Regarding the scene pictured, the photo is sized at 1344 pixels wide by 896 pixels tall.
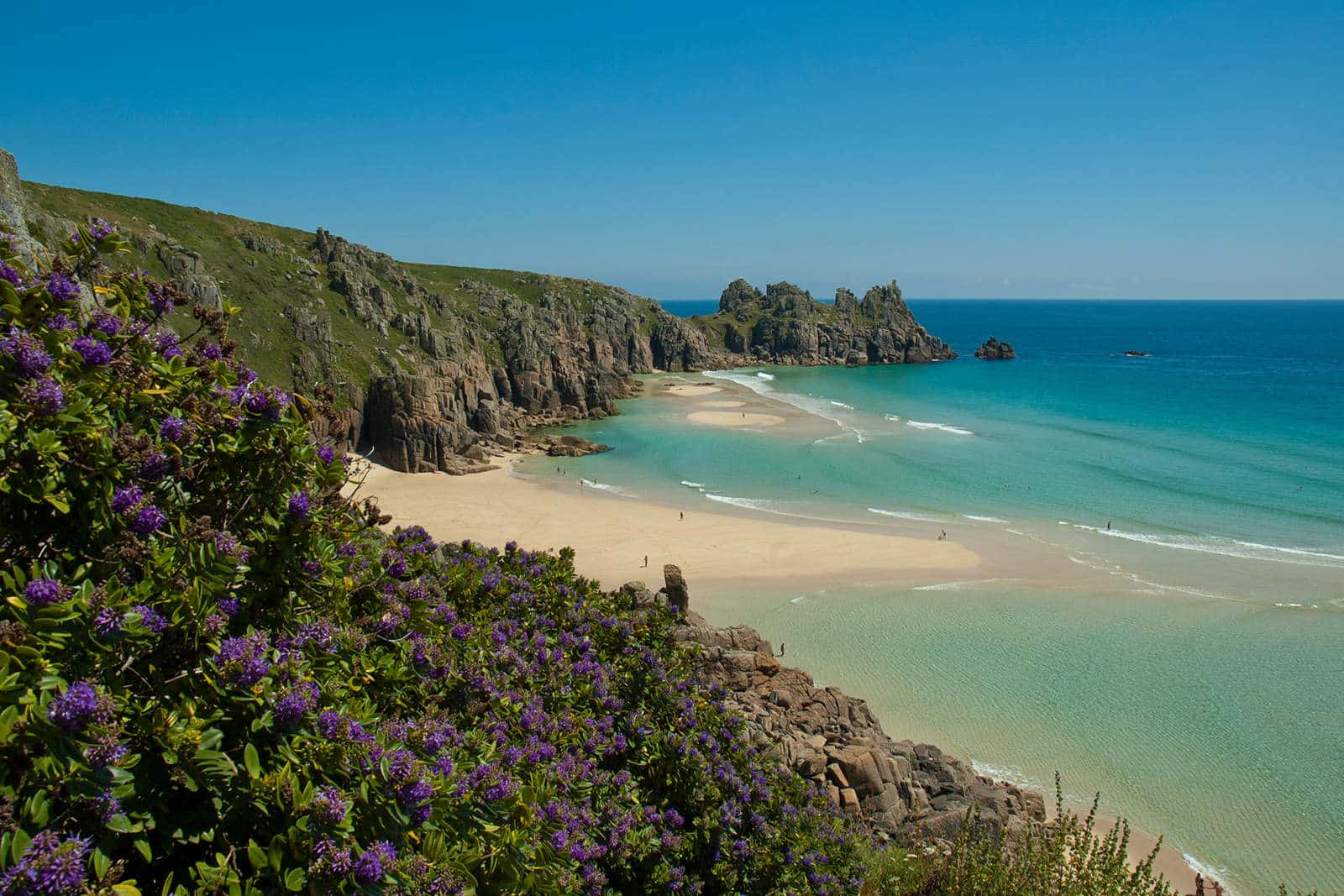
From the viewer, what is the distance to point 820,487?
4353 cm

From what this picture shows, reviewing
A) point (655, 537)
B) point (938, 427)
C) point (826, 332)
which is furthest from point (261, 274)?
point (826, 332)

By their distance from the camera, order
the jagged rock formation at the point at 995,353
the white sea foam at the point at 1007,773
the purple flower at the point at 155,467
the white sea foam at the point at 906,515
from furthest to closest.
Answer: the jagged rock formation at the point at 995,353, the white sea foam at the point at 906,515, the white sea foam at the point at 1007,773, the purple flower at the point at 155,467

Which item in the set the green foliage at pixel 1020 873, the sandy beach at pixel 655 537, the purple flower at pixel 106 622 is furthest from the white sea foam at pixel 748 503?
the purple flower at pixel 106 622

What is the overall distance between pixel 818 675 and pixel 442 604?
51.4 ft

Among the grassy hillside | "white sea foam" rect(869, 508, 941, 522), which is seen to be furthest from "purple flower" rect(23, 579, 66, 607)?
the grassy hillside

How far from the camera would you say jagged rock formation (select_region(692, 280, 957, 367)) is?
12712 centimetres

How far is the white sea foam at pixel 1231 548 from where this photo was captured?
3165cm

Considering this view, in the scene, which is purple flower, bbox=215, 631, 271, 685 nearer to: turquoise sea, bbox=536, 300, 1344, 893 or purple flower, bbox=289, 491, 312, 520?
purple flower, bbox=289, 491, 312, 520

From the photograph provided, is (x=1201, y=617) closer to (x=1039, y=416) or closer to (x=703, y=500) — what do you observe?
(x=703, y=500)

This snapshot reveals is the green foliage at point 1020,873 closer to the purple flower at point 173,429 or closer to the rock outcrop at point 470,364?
the purple flower at point 173,429

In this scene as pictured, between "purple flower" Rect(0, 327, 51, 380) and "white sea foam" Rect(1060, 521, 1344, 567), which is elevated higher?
"purple flower" Rect(0, 327, 51, 380)

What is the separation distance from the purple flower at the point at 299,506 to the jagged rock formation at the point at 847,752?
7532mm

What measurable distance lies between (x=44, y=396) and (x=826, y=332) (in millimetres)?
131580

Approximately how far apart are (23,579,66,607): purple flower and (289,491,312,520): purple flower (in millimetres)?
1186
